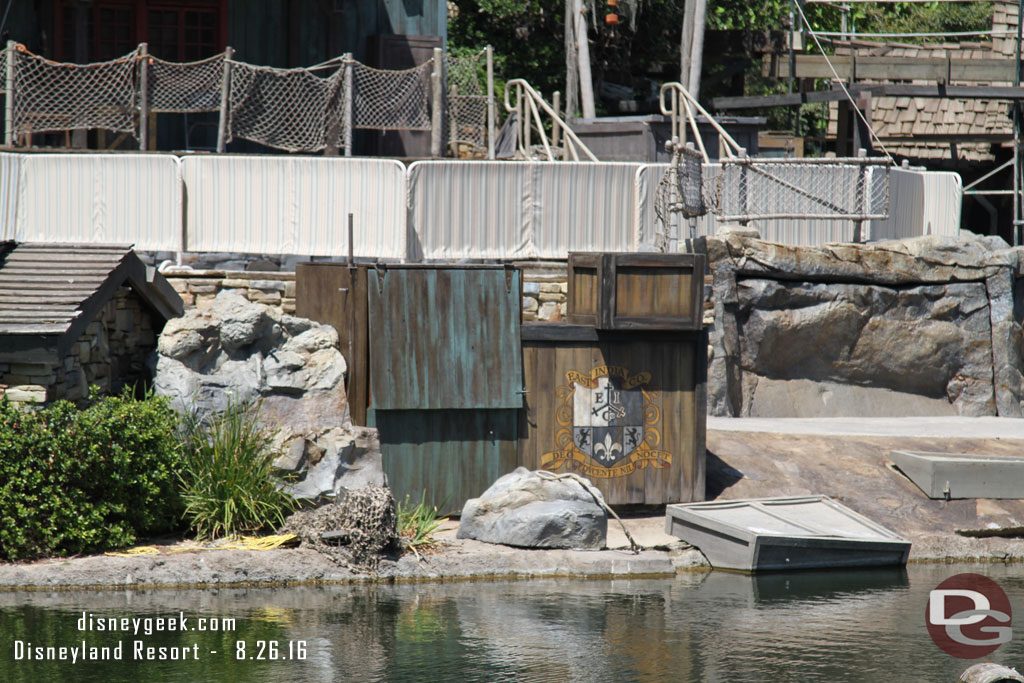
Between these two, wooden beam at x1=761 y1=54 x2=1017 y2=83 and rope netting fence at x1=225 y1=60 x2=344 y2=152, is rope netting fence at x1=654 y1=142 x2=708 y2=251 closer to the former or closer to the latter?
rope netting fence at x1=225 y1=60 x2=344 y2=152

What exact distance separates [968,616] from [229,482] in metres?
7.07

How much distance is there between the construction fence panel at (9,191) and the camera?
16.5m

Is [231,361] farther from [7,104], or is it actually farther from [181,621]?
[7,104]

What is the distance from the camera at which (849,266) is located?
18.5m

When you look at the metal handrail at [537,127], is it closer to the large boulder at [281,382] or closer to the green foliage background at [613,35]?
the green foliage background at [613,35]

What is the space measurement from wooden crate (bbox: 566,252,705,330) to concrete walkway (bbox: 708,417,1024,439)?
8.87 ft

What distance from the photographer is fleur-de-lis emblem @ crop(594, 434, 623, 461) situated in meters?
14.2

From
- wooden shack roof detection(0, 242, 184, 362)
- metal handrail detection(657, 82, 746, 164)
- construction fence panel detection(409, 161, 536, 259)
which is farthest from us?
metal handrail detection(657, 82, 746, 164)

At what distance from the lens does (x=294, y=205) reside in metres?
16.8

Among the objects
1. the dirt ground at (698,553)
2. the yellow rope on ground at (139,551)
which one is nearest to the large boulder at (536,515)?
the dirt ground at (698,553)

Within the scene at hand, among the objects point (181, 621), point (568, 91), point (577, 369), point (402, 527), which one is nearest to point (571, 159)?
point (568, 91)

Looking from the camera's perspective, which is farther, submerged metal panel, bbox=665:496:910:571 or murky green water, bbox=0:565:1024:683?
submerged metal panel, bbox=665:496:910:571

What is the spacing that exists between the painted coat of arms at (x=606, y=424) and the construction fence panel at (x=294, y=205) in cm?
385

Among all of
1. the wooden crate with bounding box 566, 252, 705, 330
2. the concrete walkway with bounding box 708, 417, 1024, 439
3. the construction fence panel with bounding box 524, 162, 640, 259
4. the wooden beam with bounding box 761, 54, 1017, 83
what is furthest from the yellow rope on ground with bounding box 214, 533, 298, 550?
the wooden beam with bounding box 761, 54, 1017, 83
